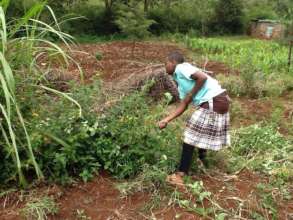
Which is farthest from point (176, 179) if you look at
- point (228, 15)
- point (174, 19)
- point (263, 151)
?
point (228, 15)

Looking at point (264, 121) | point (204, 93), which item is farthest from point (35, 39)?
point (264, 121)

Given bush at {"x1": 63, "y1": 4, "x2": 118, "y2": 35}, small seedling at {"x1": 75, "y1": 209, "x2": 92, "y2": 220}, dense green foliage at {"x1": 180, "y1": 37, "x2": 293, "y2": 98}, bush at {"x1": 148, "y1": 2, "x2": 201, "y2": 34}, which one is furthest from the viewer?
bush at {"x1": 148, "y1": 2, "x2": 201, "y2": 34}

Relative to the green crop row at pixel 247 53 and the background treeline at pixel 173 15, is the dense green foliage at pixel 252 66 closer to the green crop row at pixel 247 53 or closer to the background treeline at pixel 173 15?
the green crop row at pixel 247 53

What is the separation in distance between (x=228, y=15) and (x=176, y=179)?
14.4 metres

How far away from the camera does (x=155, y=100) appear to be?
281 inches

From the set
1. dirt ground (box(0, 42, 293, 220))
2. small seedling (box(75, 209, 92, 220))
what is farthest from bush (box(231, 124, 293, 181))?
small seedling (box(75, 209, 92, 220))

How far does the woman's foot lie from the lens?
12.1 ft

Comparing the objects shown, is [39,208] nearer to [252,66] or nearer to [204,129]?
[204,129]

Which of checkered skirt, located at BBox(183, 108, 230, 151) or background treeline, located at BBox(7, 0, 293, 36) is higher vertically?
checkered skirt, located at BBox(183, 108, 230, 151)

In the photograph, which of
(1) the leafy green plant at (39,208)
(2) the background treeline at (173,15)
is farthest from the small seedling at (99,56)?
(1) the leafy green plant at (39,208)

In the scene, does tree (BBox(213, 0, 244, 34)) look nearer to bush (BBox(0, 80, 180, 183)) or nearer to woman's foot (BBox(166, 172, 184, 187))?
bush (BBox(0, 80, 180, 183))

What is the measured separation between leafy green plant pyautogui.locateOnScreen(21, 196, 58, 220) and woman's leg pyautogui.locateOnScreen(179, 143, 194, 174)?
102 cm

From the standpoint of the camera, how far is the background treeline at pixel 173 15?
15.6 meters

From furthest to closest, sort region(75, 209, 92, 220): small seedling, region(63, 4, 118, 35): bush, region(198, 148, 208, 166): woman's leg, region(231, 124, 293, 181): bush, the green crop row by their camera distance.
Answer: region(63, 4, 118, 35): bush → the green crop row → region(231, 124, 293, 181): bush → region(198, 148, 208, 166): woman's leg → region(75, 209, 92, 220): small seedling
